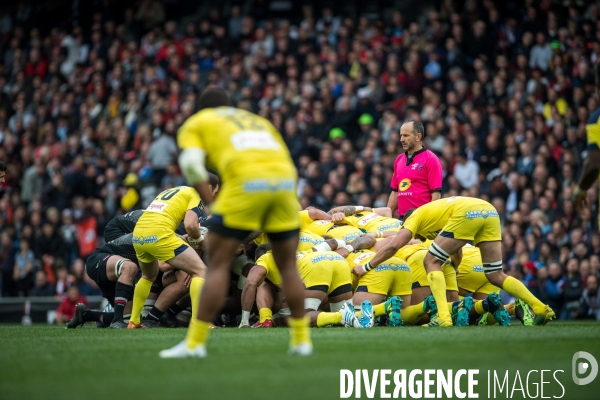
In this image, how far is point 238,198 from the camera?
6684mm

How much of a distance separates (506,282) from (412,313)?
1.25 metres

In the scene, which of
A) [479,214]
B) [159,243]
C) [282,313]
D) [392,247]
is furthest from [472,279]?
[159,243]

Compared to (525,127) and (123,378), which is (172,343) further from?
(525,127)

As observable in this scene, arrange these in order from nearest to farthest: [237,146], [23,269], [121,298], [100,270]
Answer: [237,146], [121,298], [100,270], [23,269]

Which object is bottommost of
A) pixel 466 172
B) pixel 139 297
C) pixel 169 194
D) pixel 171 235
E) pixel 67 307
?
pixel 67 307

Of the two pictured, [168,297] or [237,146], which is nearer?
[237,146]

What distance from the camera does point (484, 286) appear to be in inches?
504

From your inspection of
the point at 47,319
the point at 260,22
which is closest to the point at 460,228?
the point at 47,319

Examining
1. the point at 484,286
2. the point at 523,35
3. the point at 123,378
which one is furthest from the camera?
the point at 523,35

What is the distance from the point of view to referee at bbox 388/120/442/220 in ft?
41.9

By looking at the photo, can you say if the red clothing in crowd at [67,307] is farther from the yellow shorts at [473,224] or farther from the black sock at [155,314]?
the yellow shorts at [473,224]

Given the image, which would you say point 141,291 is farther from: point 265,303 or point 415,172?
point 415,172

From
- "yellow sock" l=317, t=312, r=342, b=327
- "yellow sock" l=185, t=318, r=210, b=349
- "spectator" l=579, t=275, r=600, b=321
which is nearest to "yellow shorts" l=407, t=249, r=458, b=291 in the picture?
"yellow sock" l=317, t=312, r=342, b=327

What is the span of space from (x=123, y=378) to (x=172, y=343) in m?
2.51
